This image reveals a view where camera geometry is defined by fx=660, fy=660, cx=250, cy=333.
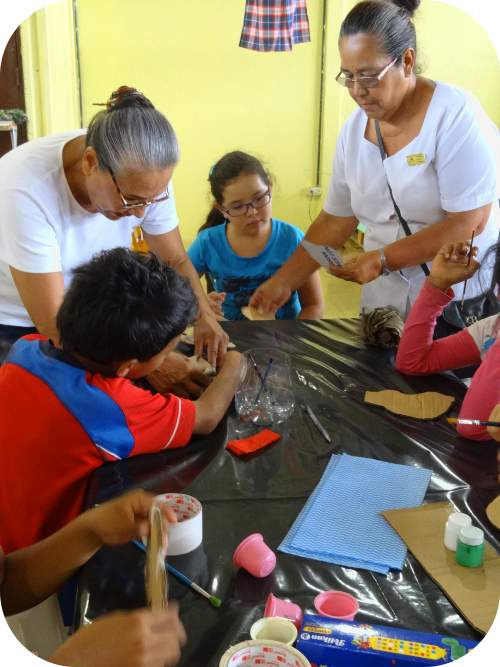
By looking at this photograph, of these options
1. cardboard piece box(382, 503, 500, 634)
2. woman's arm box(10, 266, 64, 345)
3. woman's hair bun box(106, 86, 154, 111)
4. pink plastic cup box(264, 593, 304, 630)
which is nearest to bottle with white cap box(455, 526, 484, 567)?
cardboard piece box(382, 503, 500, 634)

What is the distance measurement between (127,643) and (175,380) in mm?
963

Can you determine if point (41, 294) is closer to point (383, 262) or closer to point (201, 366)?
point (201, 366)

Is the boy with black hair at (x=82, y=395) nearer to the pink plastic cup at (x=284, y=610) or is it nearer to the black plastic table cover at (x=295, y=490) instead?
the black plastic table cover at (x=295, y=490)

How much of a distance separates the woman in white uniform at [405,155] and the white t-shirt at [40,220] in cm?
81

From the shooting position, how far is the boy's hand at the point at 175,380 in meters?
1.62

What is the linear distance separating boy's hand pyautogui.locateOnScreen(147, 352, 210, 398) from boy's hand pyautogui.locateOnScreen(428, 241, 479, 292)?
0.70 m

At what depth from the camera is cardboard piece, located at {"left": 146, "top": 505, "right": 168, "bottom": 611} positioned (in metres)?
0.75

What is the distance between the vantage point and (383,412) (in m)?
1.51

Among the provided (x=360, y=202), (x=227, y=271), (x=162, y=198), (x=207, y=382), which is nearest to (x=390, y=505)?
(x=207, y=382)

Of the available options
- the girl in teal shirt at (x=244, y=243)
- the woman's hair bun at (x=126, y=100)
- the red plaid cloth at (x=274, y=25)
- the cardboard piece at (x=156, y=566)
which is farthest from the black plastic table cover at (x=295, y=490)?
the red plaid cloth at (x=274, y=25)

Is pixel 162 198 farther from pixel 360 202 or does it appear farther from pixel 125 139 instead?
pixel 360 202

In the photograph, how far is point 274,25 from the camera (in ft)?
15.6

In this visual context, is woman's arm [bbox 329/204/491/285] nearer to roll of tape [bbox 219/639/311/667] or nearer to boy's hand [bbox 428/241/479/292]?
boy's hand [bbox 428/241/479/292]

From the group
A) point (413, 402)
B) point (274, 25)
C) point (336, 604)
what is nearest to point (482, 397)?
point (413, 402)
